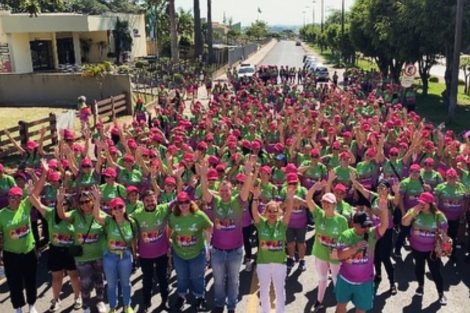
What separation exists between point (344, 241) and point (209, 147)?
4693 mm

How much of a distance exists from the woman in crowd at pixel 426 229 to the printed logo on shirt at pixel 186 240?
267cm

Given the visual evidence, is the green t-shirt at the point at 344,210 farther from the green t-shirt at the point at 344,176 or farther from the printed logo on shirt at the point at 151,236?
the printed logo on shirt at the point at 151,236

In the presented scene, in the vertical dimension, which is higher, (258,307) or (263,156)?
(263,156)

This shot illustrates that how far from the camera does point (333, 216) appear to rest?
6590 millimetres

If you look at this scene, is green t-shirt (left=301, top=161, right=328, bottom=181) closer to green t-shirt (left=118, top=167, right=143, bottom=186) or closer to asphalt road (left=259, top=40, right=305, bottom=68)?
green t-shirt (left=118, top=167, right=143, bottom=186)

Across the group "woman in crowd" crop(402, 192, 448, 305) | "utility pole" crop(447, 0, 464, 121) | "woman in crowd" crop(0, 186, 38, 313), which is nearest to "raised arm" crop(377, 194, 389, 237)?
"woman in crowd" crop(402, 192, 448, 305)

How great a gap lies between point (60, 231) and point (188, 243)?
61.9 inches

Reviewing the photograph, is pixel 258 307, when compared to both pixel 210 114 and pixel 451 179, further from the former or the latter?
pixel 210 114

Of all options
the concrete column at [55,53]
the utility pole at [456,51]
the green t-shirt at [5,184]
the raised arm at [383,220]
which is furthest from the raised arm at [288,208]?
the concrete column at [55,53]

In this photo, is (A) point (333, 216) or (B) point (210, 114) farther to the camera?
(B) point (210, 114)

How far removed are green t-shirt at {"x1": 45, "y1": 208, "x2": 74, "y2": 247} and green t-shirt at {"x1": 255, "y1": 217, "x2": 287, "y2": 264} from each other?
233 cm

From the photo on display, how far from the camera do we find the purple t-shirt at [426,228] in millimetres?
Answer: 6953

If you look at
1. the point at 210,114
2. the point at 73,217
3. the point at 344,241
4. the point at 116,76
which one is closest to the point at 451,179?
the point at 344,241

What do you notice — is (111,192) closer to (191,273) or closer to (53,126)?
(191,273)
